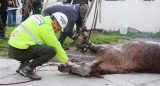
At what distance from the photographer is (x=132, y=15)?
456 inches

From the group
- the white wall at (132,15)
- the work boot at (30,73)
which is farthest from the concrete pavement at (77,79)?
the white wall at (132,15)

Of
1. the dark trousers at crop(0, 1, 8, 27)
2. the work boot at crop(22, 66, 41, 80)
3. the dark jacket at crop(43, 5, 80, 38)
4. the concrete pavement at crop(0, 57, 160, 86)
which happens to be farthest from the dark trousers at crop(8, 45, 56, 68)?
the dark trousers at crop(0, 1, 8, 27)

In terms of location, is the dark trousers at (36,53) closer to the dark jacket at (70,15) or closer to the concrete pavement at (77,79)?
the concrete pavement at (77,79)

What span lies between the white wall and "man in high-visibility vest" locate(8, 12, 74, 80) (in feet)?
26.6

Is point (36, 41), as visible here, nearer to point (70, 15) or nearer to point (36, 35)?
point (36, 35)

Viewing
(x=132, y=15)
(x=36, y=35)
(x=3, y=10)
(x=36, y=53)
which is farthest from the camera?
(x=132, y=15)

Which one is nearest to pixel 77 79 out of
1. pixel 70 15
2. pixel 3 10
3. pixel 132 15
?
pixel 70 15

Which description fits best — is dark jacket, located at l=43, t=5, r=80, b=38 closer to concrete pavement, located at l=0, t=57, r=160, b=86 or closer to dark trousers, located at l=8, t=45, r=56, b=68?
concrete pavement, located at l=0, t=57, r=160, b=86

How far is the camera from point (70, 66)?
13.6 ft

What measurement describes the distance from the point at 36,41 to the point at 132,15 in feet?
27.9

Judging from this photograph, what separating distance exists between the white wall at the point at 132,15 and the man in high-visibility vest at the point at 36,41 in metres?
8.12

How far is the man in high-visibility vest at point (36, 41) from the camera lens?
3.76m

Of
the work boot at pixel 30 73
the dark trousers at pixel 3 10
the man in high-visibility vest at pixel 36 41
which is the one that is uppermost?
the dark trousers at pixel 3 10

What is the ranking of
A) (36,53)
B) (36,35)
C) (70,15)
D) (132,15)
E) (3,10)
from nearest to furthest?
(36,35) → (36,53) → (70,15) → (3,10) → (132,15)
